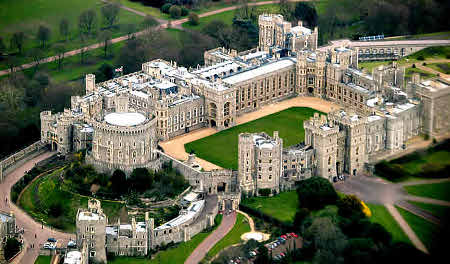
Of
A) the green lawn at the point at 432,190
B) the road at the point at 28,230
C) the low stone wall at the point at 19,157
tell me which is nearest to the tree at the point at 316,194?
the road at the point at 28,230

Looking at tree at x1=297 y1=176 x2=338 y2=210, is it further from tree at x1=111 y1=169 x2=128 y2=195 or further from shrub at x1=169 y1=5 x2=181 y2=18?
shrub at x1=169 y1=5 x2=181 y2=18

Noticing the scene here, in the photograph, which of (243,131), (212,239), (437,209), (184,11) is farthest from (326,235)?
(184,11)

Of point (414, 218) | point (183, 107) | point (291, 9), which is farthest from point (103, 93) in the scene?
point (414, 218)

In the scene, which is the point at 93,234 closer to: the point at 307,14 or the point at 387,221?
the point at 387,221

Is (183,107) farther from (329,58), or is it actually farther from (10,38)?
(10,38)

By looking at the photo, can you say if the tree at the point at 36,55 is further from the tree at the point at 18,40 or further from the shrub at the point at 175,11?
the shrub at the point at 175,11
